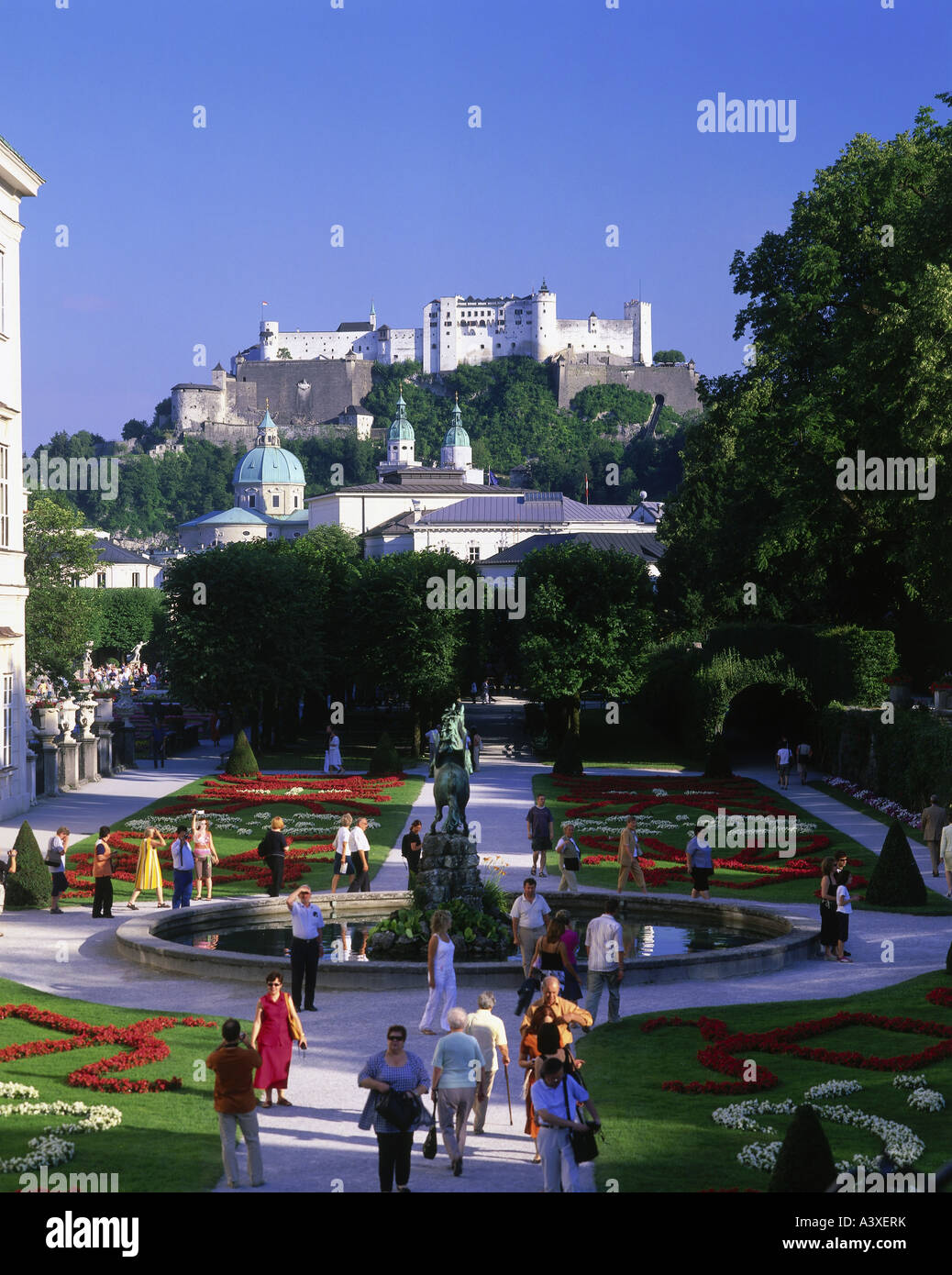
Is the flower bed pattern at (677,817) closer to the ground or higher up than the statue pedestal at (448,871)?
closer to the ground

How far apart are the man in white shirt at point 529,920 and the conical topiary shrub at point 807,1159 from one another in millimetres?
8651

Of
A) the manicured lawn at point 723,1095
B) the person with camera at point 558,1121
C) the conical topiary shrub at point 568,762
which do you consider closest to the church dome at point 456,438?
the conical topiary shrub at point 568,762

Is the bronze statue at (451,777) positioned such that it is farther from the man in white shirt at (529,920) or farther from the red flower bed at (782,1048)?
the red flower bed at (782,1048)

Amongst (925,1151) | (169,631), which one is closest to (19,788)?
(169,631)

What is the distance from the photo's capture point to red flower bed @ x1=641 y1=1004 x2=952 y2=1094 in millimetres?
14938


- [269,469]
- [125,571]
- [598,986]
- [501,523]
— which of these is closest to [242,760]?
[598,986]

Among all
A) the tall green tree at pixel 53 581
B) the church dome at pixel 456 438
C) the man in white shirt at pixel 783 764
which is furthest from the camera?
the church dome at pixel 456 438

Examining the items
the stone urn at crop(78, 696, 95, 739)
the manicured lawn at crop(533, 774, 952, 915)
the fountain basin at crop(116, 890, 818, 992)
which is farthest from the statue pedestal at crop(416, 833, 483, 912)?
the stone urn at crop(78, 696, 95, 739)

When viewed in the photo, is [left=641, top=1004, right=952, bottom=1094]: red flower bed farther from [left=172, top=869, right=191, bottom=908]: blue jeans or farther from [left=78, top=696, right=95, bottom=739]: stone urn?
[left=78, top=696, right=95, bottom=739]: stone urn

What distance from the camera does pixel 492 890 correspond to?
22.6m

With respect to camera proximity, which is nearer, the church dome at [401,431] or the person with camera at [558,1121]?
the person with camera at [558,1121]

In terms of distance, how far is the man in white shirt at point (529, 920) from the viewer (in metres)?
18.7
